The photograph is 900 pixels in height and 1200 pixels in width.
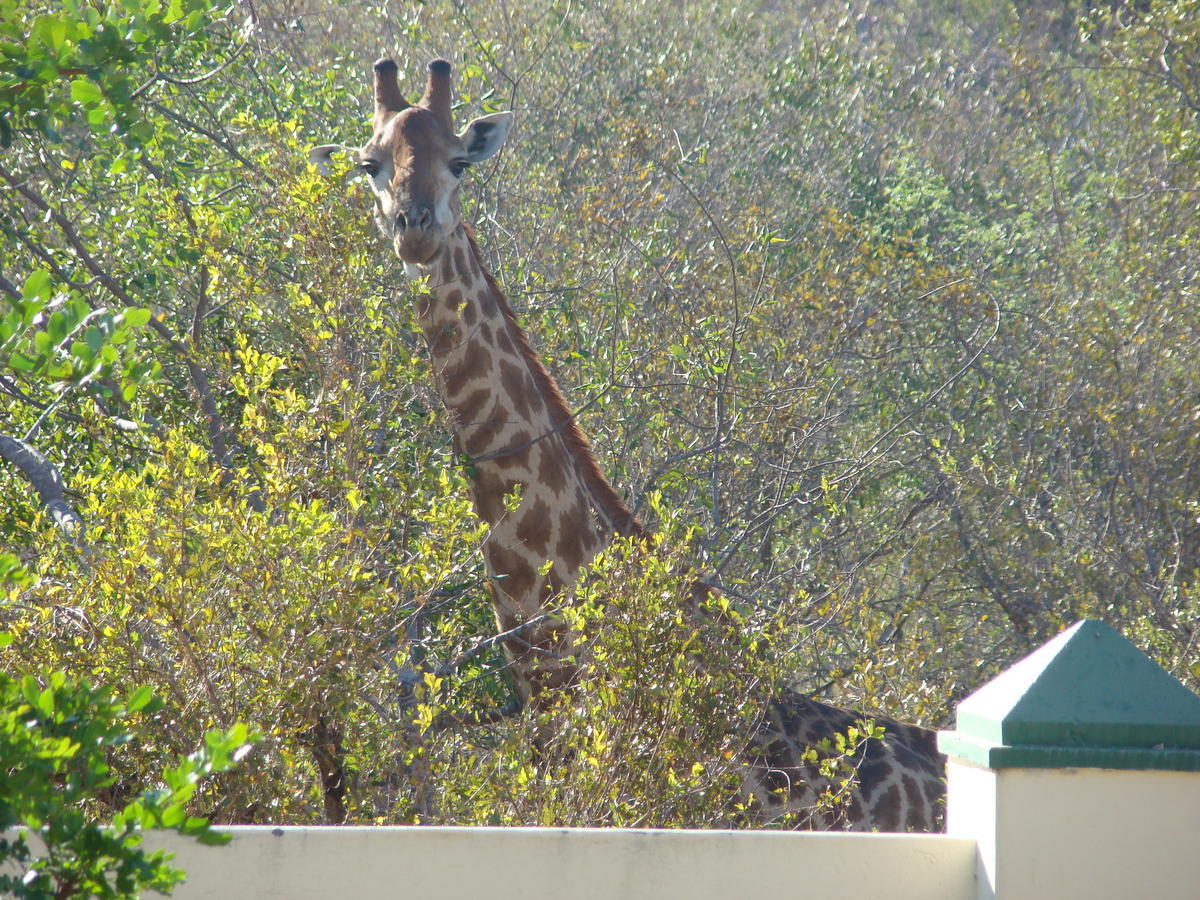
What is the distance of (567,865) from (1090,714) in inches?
45.0

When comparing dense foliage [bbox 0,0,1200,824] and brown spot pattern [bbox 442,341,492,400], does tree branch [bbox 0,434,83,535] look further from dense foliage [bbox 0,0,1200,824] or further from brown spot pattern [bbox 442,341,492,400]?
brown spot pattern [bbox 442,341,492,400]

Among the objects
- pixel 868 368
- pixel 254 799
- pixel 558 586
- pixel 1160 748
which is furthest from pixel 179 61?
pixel 1160 748

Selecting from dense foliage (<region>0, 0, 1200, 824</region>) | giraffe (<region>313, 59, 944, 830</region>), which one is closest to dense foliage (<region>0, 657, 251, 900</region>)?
dense foliage (<region>0, 0, 1200, 824</region>)

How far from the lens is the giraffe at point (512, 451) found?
4.66 m

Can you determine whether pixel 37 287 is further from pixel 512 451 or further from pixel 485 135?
pixel 485 135

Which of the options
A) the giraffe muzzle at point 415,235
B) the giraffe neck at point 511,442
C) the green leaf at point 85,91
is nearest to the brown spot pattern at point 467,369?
the giraffe neck at point 511,442

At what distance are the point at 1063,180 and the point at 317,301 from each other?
24.9 ft

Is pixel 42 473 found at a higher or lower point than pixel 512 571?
higher

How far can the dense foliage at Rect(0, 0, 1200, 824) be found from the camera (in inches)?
129

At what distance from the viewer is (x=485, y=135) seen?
5.31 metres

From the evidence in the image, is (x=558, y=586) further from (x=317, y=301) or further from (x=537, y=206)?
(x=537, y=206)

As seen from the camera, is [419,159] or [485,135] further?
[485,135]

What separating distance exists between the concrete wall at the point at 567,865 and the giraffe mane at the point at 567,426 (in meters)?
2.50

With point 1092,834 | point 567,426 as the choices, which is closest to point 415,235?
point 567,426
